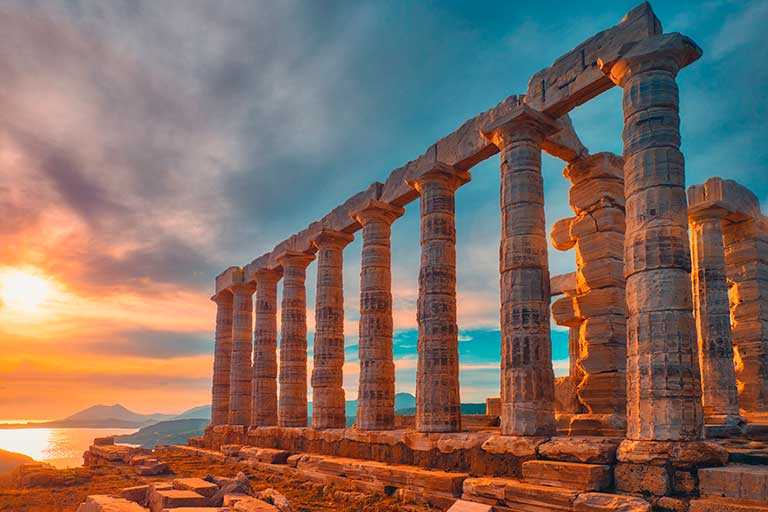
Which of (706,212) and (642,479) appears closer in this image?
(642,479)

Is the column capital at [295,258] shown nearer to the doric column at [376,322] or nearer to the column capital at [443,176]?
the doric column at [376,322]

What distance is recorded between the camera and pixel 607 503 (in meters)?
10.4

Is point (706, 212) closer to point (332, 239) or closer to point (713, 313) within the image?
point (713, 313)

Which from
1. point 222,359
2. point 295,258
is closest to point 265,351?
point 295,258

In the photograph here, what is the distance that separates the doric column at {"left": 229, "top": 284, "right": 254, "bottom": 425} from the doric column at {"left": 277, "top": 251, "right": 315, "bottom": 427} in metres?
5.01

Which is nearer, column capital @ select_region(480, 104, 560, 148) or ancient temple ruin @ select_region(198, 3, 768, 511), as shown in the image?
ancient temple ruin @ select_region(198, 3, 768, 511)

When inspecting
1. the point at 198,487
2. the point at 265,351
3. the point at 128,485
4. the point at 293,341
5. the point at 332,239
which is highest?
the point at 332,239

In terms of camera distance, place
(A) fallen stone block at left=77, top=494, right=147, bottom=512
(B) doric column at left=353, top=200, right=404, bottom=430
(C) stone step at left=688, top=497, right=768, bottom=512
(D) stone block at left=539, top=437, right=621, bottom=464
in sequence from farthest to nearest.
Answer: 1. (B) doric column at left=353, top=200, right=404, bottom=430
2. (A) fallen stone block at left=77, top=494, right=147, bottom=512
3. (D) stone block at left=539, top=437, right=621, bottom=464
4. (C) stone step at left=688, top=497, right=768, bottom=512

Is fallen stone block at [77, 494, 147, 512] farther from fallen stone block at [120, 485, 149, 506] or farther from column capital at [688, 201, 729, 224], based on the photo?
column capital at [688, 201, 729, 224]

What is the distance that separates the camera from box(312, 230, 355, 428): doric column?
23250mm

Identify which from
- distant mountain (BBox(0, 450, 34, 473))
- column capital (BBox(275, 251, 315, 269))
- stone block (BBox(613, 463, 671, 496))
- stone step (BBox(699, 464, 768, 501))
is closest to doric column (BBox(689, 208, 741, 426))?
stone block (BBox(613, 463, 671, 496))

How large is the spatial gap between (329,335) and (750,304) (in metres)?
15.0

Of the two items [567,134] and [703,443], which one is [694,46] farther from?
[703,443]

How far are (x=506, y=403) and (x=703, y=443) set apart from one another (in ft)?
15.3
